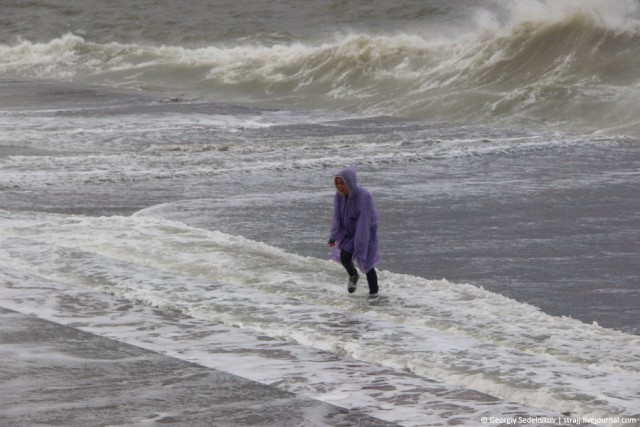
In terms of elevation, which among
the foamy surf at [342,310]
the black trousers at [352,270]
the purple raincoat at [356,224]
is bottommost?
the foamy surf at [342,310]

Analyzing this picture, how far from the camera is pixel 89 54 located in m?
42.8

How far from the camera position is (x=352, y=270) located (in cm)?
1079

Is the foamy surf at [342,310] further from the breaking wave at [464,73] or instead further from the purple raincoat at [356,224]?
the breaking wave at [464,73]

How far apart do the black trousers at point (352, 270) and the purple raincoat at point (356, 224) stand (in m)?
0.04

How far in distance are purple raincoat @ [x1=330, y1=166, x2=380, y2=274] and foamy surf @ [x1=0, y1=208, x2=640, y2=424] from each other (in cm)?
36

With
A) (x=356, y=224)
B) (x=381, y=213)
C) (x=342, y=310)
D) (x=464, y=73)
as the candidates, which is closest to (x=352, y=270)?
(x=356, y=224)

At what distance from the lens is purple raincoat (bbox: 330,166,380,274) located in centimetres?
1056

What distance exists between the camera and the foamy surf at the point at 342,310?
8477 millimetres

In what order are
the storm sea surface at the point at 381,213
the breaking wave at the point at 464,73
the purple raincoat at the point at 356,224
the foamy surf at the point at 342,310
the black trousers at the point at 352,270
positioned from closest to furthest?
the foamy surf at the point at 342,310 < the storm sea surface at the point at 381,213 < the purple raincoat at the point at 356,224 < the black trousers at the point at 352,270 < the breaking wave at the point at 464,73

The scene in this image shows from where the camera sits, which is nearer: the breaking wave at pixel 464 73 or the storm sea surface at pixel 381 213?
the storm sea surface at pixel 381 213

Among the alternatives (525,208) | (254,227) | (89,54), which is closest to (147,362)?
(254,227)

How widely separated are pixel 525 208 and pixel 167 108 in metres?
14.0

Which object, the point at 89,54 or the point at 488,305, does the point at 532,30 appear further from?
the point at 488,305

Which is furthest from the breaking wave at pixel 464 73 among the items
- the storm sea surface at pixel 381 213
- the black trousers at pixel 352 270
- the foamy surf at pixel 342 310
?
the black trousers at pixel 352 270
